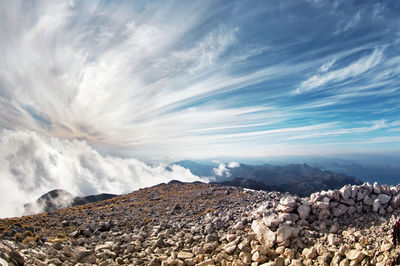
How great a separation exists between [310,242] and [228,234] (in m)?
5.04

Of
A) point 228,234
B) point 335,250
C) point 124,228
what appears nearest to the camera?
point 335,250

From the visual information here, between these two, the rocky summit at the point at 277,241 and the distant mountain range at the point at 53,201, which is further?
the distant mountain range at the point at 53,201

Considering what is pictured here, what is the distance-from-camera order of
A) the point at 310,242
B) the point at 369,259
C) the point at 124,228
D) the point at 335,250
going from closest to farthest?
the point at 369,259 → the point at 335,250 → the point at 310,242 → the point at 124,228

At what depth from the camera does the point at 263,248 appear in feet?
38.6

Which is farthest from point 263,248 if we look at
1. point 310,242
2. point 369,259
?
point 369,259

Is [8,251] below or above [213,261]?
above

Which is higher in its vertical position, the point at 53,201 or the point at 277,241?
the point at 277,241

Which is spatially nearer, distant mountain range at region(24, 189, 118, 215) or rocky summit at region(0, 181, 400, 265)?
rocky summit at region(0, 181, 400, 265)

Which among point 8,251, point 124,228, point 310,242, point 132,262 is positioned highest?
point 8,251

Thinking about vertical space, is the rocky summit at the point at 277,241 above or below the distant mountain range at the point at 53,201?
above

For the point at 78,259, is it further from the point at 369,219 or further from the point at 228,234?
the point at 369,219

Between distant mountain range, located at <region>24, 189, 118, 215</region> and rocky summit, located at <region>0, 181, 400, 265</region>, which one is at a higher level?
rocky summit, located at <region>0, 181, 400, 265</region>

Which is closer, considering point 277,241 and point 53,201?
point 277,241

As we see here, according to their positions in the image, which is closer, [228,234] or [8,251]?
[8,251]
